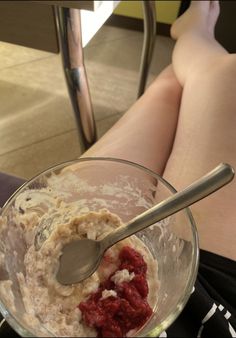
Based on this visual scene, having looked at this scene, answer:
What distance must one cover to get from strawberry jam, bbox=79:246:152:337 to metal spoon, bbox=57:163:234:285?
0.09 ft

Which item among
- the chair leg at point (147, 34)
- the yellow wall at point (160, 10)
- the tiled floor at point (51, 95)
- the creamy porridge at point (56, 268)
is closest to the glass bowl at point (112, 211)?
the creamy porridge at point (56, 268)

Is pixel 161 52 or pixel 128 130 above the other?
pixel 128 130

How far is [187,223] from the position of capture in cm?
41

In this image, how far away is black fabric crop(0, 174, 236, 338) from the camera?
0.43 meters

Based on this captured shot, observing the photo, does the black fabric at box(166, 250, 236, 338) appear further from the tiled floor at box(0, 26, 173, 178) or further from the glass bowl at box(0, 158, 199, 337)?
the tiled floor at box(0, 26, 173, 178)

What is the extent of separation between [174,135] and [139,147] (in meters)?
0.09

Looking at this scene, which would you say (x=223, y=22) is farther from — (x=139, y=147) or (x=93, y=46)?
(x=139, y=147)

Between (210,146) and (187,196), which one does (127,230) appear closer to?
(187,196)

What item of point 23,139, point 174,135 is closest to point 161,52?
point 174,135

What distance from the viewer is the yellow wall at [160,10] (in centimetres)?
126

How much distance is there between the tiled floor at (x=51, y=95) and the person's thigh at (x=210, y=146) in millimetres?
230

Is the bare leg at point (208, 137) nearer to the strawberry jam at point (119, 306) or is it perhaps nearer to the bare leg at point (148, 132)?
the bare leg at point (148, 132)

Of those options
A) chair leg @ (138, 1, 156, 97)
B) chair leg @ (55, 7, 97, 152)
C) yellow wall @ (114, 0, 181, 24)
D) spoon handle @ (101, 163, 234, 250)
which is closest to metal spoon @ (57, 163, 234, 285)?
Result: spoon handle @ (101, 163, 234, 250)

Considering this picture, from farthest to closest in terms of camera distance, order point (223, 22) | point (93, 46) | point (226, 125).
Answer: point (93, 46) → point (223, 22) → point (226, 125)
